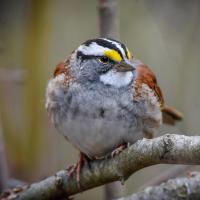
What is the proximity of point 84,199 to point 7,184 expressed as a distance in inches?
55.1

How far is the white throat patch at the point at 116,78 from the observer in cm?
355

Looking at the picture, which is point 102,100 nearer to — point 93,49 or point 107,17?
point 93,49

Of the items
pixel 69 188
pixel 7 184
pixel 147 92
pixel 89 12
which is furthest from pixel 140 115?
pixel 89 12

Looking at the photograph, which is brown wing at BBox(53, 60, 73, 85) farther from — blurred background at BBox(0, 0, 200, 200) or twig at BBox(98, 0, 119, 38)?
blurred background at BBox(0, 0, 200, 200)

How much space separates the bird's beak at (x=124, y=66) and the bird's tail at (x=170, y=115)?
858mm

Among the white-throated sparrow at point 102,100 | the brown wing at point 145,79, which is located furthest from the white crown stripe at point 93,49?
the brown wing at point 145,79

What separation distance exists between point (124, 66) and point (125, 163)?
0.75 m

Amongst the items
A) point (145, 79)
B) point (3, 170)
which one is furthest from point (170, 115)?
point (3, 170)

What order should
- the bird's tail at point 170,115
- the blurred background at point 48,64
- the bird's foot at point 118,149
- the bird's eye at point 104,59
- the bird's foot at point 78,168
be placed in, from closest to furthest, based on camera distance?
the bird's foot at point 118,149
the bird's foot at point 78,168
the bird's eye at point 104,59
the blurred background at point 48,64
the bird's tail at point 170,115

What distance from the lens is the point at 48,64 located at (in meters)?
4.73

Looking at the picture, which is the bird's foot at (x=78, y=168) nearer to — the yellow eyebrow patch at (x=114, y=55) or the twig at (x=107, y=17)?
the yellow eyebrow patch at (x=114, y=55)

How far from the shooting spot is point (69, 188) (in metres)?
3.48

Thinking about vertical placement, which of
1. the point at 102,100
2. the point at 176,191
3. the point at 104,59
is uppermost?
the point at 104,59

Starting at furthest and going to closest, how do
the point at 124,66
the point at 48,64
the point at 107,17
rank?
the point at 48,64, the point at 124,66, the point at 107,17
